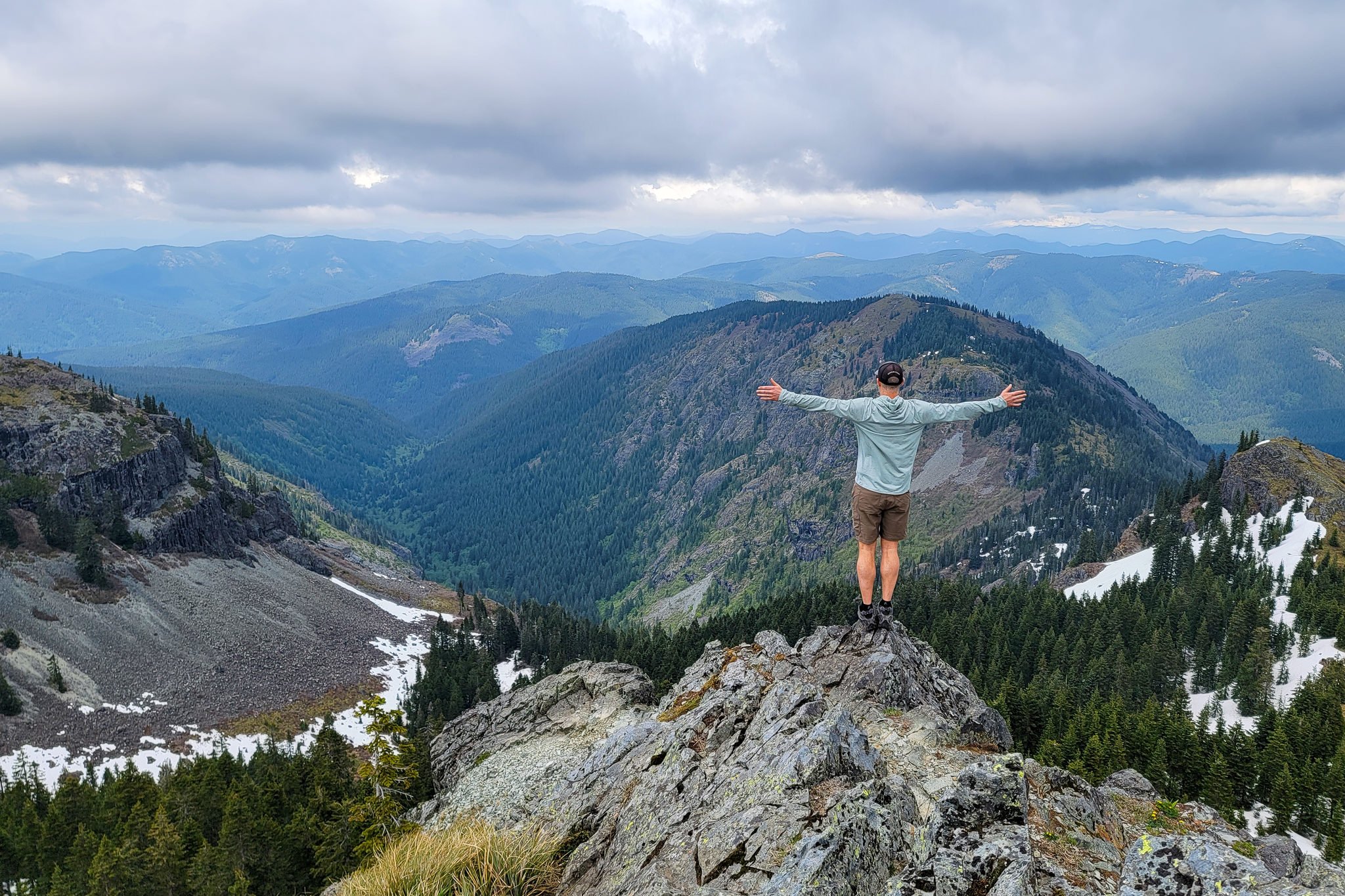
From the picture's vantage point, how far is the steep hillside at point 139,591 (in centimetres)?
10206

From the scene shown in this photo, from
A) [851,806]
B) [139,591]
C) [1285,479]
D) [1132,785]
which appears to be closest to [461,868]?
[851,806]

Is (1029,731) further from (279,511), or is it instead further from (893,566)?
(279,511)

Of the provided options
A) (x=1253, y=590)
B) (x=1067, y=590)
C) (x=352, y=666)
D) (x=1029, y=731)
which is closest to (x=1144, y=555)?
(x=1067, y=590)

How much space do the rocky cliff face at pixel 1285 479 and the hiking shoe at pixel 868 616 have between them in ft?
422

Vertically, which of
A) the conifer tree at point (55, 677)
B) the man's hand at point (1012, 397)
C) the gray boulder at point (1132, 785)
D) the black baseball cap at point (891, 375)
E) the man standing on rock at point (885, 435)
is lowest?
the conifer tree at point (55, 677)

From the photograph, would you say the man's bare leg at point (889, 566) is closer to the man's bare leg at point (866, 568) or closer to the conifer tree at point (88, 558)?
the man's bare leg at point (866, 568)

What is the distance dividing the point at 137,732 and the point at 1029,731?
110 meters

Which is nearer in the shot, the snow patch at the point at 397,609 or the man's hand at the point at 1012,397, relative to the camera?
the man's hand at the point at 1012,397

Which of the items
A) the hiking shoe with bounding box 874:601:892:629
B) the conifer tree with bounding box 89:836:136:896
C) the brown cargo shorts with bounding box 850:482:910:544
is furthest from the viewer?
the conifer tree with bounding box 89:836:136:896

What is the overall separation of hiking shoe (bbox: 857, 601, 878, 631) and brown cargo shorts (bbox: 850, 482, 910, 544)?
7.66 meters

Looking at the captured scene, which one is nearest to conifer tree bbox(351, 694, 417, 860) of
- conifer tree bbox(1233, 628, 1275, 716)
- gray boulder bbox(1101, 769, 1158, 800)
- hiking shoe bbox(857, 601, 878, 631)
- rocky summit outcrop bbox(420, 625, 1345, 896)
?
rocky summit outcrop bbox(420, 625, 1345, 896)

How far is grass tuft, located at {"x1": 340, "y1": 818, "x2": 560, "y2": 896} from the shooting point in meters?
12.0

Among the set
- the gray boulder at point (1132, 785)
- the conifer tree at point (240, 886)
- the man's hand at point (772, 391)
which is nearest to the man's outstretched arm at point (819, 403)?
the man's hand at point (772, 391)

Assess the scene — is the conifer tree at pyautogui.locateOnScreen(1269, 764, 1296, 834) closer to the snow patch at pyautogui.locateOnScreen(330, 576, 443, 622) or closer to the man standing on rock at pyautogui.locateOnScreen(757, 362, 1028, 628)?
Answer: the man standing on rock at pyautogui.locateOnScreen(757, 362, 1028, 628)
